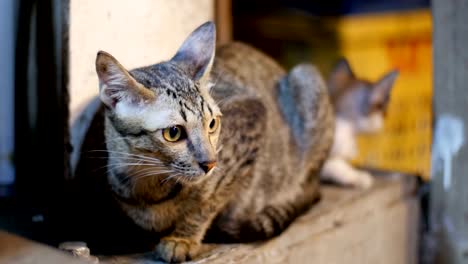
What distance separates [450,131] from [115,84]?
52.4 inches

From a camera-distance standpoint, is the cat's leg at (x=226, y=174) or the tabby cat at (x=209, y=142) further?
the cat's leg at (x=226, y=174)

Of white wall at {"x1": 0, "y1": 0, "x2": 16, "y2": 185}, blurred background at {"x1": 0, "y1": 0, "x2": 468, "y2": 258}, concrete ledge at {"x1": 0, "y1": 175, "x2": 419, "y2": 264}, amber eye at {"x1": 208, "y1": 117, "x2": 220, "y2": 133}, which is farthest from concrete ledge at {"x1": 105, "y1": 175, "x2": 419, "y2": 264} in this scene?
white wall at {"x1": 0, "y1": 0, "x2": 16, "y2": 185}

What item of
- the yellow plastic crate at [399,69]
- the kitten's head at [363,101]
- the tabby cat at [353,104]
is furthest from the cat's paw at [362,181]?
the yellow plastic crate at [399,69]

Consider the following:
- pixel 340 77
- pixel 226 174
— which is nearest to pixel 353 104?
pixel 340 77

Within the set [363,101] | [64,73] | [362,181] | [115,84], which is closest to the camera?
[115,84]

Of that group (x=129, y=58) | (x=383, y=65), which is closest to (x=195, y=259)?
(x=129, y=58)

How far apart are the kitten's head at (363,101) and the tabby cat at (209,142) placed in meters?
0.48

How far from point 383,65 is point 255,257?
251 cm

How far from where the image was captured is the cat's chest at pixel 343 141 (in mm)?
2332

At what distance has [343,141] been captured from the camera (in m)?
2.37

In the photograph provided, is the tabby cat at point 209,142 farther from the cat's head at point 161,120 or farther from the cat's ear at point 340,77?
the cat's ear at point 340,77

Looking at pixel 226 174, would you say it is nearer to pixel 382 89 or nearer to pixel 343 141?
pixel 343 141

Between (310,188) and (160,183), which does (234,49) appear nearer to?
(310,188)

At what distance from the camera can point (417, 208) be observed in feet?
7.38
